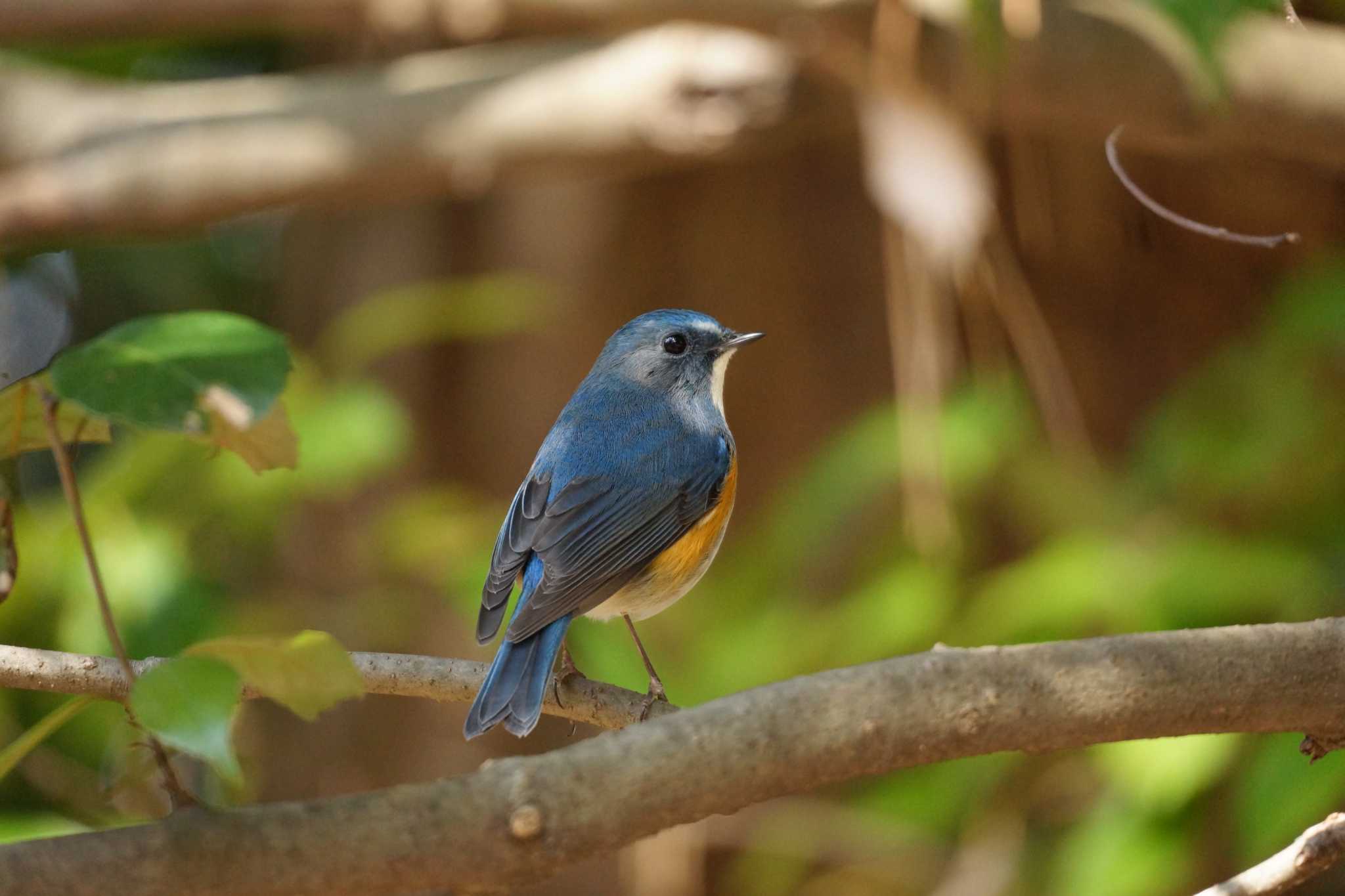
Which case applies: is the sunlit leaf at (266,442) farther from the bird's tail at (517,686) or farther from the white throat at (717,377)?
the white throat at (717,377)

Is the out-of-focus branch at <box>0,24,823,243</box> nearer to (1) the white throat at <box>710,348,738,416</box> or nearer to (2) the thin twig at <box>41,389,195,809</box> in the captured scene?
(1) the white throat at <box>710,348,738,416</box>

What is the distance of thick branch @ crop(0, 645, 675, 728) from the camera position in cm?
176

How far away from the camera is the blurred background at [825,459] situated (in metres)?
3.19

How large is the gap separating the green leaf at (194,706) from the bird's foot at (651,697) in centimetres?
99

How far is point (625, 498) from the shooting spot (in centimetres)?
263

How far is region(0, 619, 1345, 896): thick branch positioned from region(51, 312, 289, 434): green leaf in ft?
1.36

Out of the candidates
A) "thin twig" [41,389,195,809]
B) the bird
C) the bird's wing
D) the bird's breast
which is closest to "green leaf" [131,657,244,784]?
"thin twig" [41,389,195,809]

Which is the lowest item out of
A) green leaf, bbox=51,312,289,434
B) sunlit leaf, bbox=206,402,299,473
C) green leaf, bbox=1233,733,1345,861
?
green leaf, bbox=1233,733,1345,861

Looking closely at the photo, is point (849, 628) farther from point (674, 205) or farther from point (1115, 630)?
point (674, 205)

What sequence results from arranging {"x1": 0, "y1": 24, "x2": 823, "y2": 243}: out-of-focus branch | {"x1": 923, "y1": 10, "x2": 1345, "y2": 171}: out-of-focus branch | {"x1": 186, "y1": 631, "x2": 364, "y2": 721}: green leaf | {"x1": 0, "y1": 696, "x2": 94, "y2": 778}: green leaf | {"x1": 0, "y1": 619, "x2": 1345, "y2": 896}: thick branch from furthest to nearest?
{"x1": 0, "y1": 24, "x2": 823, "y2": 243}: out-of-focus branch
{"x1": 923, "y1": 10, "x2": 1345, "y2": 171}: out-of-focus branch
{"x1": 0, "y1": 696, "x2": 94, "y2": 778}: green leaf
{"x1": 186, "y1": 631, "x2": 364, "y2": 721}: green leaf
{"x1": 0, "y1": 619, "x2": 1345, "y2": 896}: thick branch

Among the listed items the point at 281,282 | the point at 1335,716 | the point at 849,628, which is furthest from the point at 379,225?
the point at 1335,716

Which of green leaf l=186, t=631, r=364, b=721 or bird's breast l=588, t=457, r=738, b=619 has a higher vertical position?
green leaf l=186, t=631, r=364, b=721

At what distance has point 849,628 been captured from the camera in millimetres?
3633

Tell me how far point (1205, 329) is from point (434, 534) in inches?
113
